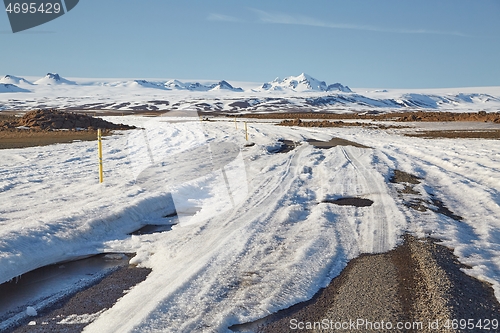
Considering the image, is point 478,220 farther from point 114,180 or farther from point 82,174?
point 82,174

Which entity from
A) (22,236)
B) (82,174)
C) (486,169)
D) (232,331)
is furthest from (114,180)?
(486,169)

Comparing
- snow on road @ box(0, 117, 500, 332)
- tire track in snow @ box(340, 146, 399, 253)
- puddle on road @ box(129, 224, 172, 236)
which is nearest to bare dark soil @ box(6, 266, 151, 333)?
snow on road @ box(0, 117, 500, 332)

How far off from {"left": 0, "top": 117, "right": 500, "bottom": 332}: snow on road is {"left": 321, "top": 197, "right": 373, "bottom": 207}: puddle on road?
1.03 ft

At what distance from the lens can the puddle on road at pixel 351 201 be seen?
9.25 m

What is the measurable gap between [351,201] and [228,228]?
3.41 metres

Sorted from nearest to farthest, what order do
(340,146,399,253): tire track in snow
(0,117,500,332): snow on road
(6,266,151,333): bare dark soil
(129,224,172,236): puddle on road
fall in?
1. (6,266,151,333): bare dark soil
2. (0,117,500,332): snow on road
3. (340,146,399,253): tire track in snow
4. (129,224,172,236): puddle on road

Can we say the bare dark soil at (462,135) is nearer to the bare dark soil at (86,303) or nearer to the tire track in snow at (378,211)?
the tire track in snow at (378,211)

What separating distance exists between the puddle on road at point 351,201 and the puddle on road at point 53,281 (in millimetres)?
4825

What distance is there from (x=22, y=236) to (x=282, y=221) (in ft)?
13.8

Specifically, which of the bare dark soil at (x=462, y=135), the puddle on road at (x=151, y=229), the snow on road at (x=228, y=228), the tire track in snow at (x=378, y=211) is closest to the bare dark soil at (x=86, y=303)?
the snow on road at (x=228, y=228)

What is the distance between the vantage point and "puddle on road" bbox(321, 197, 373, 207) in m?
9.25

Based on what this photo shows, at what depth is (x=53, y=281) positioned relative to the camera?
18.3 feet

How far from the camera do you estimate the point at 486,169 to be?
556 inches

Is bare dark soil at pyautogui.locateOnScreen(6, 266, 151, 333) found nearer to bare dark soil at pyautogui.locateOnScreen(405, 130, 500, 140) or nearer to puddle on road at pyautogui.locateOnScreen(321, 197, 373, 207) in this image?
puddle on road at pyautogui.locateOnScreen(321, 197, 373, 207)
